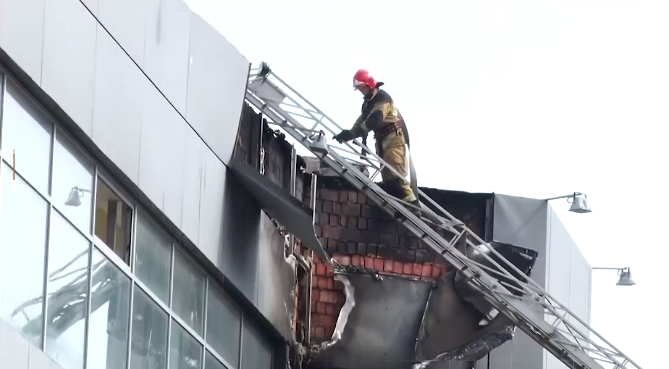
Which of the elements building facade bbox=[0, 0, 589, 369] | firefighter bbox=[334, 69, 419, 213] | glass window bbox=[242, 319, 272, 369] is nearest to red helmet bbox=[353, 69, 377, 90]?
firefighter bbox=[334, 69, 419, 213]

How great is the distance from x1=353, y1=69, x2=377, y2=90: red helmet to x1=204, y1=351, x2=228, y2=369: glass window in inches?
168

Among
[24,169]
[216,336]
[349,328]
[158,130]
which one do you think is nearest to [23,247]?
[24,169]

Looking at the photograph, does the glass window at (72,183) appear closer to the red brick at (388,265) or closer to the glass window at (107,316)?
the glass window at (107,316)

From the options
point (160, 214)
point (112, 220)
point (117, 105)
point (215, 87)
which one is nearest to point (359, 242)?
point (215, 87)

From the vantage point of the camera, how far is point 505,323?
1689 centimetres

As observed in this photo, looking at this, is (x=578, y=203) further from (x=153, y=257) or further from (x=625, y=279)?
(x=153, y=257)

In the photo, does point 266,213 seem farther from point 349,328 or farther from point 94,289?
point 94,289

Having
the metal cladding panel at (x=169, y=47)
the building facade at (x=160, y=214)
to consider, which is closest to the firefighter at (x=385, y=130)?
the building facade at (x=160, y=214)

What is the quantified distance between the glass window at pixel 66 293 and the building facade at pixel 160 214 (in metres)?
0.02

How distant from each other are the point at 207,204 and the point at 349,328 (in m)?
4.00

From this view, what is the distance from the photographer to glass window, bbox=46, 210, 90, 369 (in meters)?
10.5

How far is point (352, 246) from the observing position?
57.5 ft

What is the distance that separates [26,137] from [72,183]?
931 mm

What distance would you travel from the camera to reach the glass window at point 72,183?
35.2 ft
